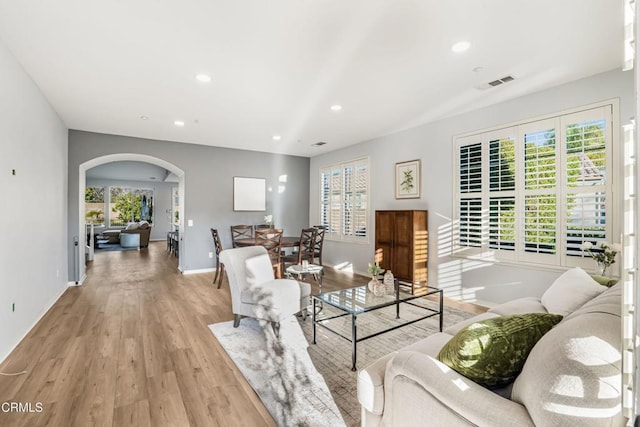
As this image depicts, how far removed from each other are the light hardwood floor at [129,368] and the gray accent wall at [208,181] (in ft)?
6.48

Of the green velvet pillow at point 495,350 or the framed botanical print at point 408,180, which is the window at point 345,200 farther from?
the green velvet pillow at point 495,350

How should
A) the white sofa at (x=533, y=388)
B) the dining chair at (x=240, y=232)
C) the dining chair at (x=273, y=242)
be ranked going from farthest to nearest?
the dining chair at (x=240, y=232)
the dining chair at (x=273, y=242)
the white sofa at (x=533, y=388)

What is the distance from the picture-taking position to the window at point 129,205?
12.7m

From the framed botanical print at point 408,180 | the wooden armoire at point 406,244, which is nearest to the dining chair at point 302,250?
the wooden armoire at point 406,244

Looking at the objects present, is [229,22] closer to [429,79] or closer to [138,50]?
[138,50]

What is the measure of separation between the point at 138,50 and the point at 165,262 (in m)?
5.98

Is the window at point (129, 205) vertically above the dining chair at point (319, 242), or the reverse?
the window at point (129, 205)

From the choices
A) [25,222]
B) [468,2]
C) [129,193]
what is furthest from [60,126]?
[129,193]

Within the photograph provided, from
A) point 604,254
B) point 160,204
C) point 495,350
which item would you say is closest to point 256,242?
point 495,350

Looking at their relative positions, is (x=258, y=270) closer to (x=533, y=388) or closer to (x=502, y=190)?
(x=533, y=388)

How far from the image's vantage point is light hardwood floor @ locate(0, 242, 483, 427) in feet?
6.32

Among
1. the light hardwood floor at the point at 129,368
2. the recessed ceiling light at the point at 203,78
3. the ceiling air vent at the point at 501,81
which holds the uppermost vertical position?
the ceiling air vent at the point at 501,81

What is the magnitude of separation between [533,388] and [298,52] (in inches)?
112

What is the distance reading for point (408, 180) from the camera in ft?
17.3
